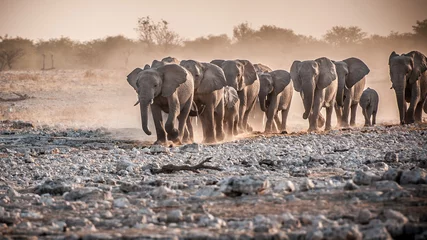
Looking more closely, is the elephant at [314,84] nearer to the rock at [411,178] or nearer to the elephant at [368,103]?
the elephant at [368,103]

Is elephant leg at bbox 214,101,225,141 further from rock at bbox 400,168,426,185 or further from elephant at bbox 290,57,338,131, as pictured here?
rock at bbox 400,168,426,185

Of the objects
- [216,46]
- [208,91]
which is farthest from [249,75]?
[216,46]

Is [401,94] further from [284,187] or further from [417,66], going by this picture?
[284,187]

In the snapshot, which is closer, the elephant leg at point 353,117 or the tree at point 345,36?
the elephant leg at point 353,117

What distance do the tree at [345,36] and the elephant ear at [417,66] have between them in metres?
58.7

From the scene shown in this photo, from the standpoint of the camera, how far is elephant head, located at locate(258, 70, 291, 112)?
27.7m

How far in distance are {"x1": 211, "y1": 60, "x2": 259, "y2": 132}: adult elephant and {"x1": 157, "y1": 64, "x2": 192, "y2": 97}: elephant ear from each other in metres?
5.36

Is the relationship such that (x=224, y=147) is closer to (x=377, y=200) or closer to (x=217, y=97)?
(x=217, y=97)

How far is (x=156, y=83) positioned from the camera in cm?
1948

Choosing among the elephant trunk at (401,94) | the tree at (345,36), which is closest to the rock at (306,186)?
the elephant trunk at (401,94)

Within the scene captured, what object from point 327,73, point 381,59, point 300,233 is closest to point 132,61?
point 381,59

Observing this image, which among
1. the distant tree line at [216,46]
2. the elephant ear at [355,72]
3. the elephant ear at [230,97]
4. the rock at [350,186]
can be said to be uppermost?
the distant tree line at [216,46]

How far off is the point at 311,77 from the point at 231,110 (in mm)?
3279

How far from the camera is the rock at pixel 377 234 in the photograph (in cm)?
660
